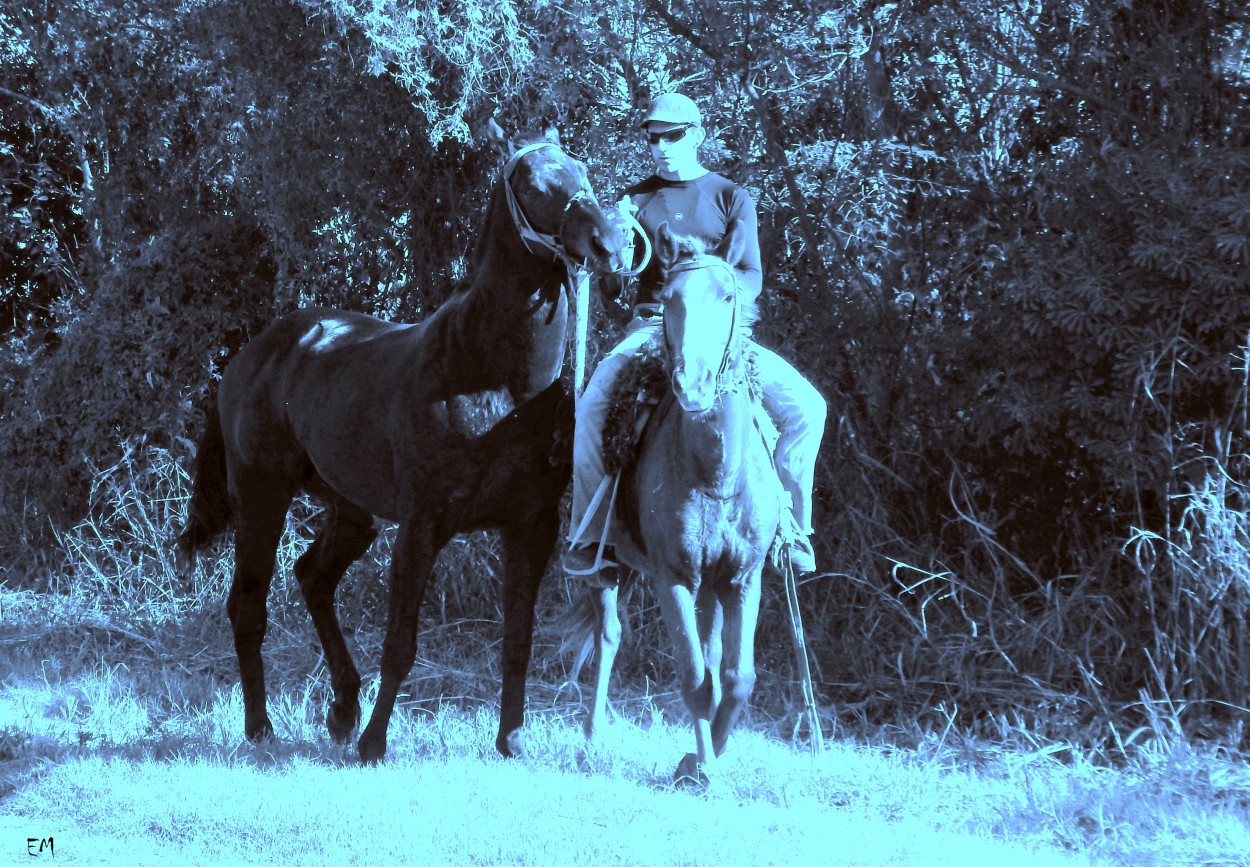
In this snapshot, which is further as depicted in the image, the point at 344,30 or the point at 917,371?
the point at 344,30

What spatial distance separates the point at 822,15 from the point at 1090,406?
2.66 meters

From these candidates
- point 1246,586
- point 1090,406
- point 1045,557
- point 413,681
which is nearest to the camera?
point 1246,586

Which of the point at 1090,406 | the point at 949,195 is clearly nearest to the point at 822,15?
the point at 949,195

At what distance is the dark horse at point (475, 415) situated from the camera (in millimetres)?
5918

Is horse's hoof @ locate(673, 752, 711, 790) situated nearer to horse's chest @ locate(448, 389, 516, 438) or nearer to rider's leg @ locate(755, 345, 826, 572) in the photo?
rider's leg @ locate(755, 345, 826, 572)

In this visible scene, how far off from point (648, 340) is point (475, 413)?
82cm

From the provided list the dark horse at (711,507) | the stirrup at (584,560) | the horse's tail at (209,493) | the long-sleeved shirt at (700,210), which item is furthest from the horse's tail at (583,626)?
the horse's tail at (209,493)

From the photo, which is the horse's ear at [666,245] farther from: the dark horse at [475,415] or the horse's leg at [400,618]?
the horse's leg at [400,618]

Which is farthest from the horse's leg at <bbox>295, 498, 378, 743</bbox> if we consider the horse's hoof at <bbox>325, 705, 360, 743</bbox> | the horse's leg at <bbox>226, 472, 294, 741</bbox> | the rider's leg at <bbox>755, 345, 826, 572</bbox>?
the rider's leg at <bbox>755, 345, 826, 572</bbox>

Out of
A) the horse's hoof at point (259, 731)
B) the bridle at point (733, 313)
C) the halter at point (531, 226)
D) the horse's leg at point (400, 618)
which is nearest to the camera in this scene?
the bridle at point (733, 313)

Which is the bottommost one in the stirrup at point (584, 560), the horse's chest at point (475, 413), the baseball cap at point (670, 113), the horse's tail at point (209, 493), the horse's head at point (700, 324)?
the stirrup at point (584, 560)

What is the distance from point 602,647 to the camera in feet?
21.1

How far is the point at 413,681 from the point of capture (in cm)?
830

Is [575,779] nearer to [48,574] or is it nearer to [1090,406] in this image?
Result: [1090,406]
